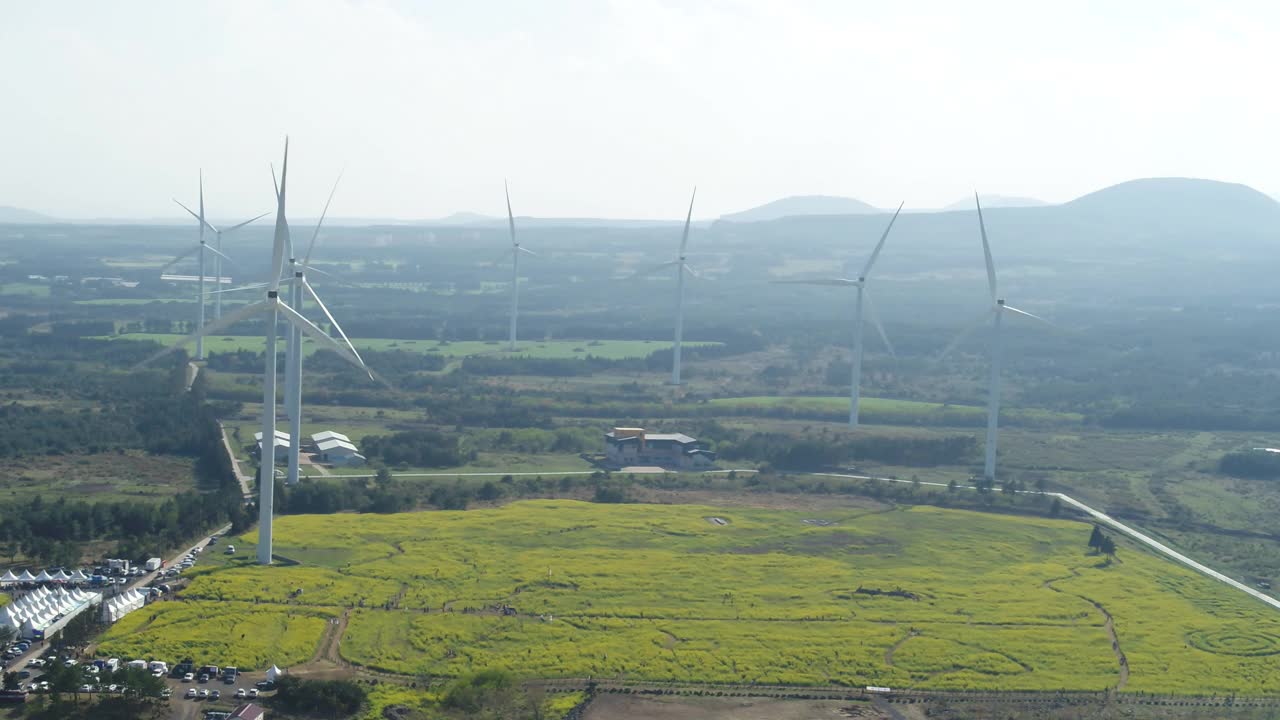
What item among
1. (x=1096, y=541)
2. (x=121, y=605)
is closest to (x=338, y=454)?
(x=121, y=605)

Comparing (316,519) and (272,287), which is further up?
(272,287)

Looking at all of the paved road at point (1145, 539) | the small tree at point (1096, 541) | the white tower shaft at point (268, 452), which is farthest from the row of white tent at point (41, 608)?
the paved road at point (1145, 539)

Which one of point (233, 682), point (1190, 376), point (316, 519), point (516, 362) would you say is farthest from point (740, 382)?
point (233, 682)

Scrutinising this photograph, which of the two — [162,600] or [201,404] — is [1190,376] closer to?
[201,404]

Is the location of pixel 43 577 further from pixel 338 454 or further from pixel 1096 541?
pixel 1096 541

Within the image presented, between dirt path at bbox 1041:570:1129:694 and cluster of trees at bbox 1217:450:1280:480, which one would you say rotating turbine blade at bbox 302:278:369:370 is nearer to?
dirt path at bbox 1041:570:1129:694
